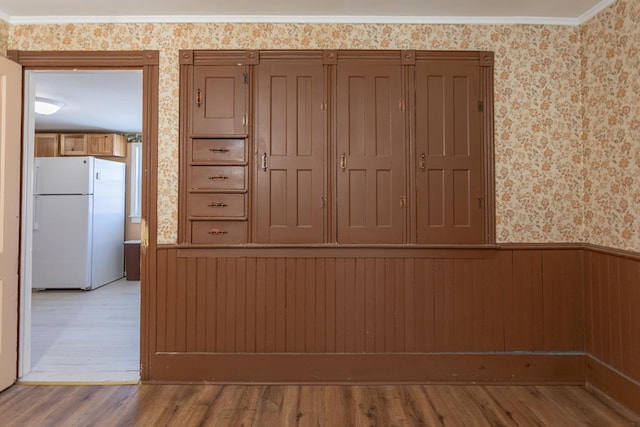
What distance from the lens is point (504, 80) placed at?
2.62 metres

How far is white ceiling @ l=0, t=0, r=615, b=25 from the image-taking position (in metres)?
2.44

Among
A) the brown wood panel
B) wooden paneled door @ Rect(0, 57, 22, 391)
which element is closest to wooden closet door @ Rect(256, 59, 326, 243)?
the brown wood panel

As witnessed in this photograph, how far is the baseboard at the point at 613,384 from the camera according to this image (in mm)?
2201

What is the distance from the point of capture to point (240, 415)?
7.14 ft

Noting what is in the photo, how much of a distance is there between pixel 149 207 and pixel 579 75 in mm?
2975

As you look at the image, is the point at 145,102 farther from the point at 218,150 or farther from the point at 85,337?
the point at 85,337

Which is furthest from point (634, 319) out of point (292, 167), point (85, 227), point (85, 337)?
point (85, 227)

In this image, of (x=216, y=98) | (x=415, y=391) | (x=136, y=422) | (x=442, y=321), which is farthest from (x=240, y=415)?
(x=216, y=98)

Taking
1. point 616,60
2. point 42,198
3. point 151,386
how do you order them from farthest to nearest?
point 42,198, point 151,386, point 616,60

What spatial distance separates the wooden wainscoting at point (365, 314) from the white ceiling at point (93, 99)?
1798mm

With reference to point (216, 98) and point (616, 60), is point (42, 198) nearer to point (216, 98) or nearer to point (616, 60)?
point (216, 98)

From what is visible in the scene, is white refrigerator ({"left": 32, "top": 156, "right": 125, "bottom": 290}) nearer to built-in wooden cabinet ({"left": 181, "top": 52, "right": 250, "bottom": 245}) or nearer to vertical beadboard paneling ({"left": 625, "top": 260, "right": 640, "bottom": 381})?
built-in wooden cabinet ({"left": 181, "top": 52, "right": 250, "bottom": 245})

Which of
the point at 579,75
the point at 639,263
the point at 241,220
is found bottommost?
the point at 639,263

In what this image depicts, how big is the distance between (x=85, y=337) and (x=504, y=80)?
12.9 ft
